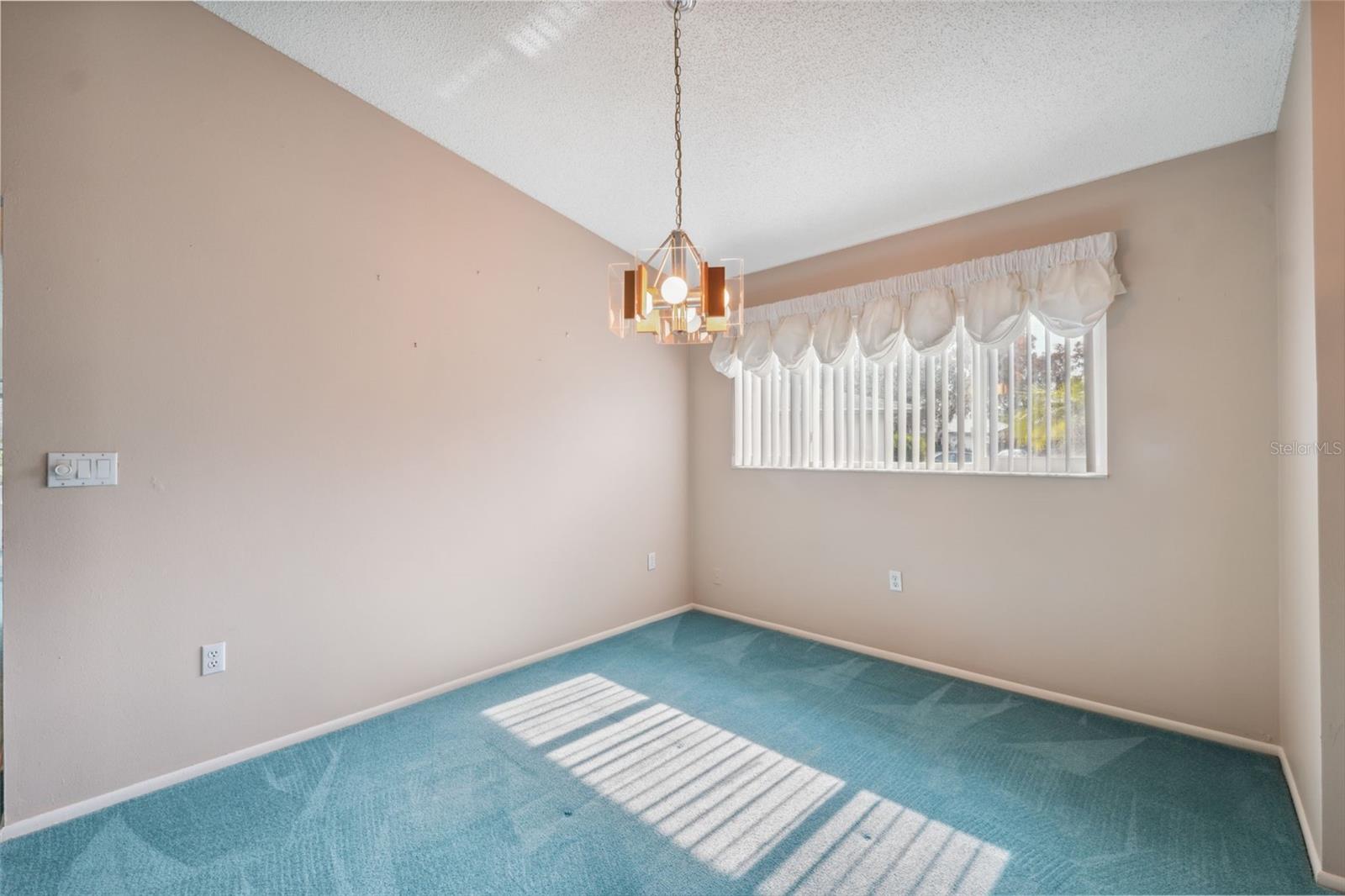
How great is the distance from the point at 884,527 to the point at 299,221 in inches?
133

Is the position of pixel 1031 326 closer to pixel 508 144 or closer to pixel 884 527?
pixel 884 527

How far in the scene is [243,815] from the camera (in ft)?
6.41

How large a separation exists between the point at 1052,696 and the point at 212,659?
3.75 m

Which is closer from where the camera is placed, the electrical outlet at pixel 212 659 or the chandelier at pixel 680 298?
the chandelier at pixel 680 298

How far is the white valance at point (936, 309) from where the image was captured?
2.57 m

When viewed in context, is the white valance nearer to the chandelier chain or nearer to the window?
the window

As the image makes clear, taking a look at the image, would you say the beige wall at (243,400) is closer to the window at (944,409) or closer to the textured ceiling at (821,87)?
the textured ceiling at (821,87)

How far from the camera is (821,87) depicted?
2.24 metres

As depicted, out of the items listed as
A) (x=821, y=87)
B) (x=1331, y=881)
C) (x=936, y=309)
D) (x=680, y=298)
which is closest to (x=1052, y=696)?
(x=1331, y=881)

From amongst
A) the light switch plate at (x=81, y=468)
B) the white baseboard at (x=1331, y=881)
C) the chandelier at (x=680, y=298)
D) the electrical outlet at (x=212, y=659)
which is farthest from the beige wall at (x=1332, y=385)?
the light switch plate at (x=81, y=468)

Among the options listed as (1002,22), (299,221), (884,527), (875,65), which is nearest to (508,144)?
(299,221)

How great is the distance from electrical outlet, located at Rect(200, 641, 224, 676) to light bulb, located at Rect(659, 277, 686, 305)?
2.26 meters

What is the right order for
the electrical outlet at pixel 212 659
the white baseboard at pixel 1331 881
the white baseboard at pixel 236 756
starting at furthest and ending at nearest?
the electrical outlet at pixel 212 659 < the white baseboard at pixel 236 756 < the white baseboard at pixel 1331 881

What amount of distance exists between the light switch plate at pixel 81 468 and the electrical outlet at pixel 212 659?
0.72 meters
